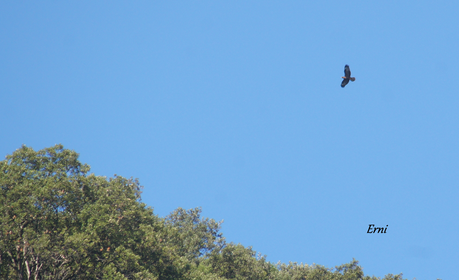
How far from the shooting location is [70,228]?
4019 centimetres

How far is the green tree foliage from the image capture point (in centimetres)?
3809

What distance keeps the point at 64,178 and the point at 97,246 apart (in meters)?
5.47

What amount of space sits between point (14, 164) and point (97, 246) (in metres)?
8.86

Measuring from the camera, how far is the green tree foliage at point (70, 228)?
3809 cm

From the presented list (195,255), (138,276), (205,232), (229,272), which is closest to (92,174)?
(138,276)

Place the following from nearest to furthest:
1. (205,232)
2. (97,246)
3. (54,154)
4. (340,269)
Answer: (97,246), (54,154), (340,269), (205,232)

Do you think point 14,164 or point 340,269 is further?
point 340,269

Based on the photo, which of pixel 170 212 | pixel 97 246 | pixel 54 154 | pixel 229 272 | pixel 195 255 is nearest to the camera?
pixel 97 246

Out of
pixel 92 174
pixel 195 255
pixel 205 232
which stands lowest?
pixel 92 174

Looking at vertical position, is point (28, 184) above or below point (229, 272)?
below

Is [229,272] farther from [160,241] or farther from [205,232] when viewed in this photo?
[205,232]

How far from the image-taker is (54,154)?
141 ft

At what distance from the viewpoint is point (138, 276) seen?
129 ft

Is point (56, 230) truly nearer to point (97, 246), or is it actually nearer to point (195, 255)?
point (97, 246)
